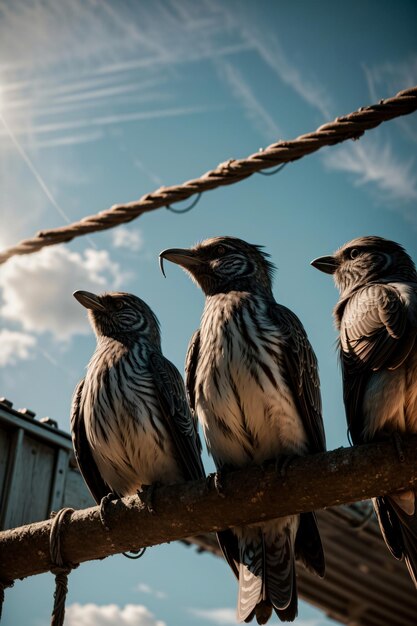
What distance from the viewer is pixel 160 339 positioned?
6.50m

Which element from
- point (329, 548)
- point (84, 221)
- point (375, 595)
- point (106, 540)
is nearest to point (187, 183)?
point (84, 221)

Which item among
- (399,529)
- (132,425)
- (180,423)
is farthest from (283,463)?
(132,425)

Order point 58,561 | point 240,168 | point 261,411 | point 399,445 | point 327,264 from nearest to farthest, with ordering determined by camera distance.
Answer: point 399,445
point 240,168
point 58,561
point 261,411
point 327,264

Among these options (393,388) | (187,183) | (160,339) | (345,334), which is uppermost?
(160,339)

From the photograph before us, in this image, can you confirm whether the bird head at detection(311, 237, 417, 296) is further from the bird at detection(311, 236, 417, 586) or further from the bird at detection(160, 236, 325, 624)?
the bird at detection(160, 236, 325, 624)

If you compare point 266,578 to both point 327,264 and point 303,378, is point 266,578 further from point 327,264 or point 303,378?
point 327,264

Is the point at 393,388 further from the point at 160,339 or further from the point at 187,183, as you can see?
the point at 160,339

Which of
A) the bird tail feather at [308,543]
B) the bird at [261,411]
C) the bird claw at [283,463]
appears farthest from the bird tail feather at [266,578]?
the bird claw at [283,463]

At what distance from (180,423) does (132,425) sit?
30cm

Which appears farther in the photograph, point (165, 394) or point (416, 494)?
point (165, 394)

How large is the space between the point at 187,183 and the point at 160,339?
2.09 metres

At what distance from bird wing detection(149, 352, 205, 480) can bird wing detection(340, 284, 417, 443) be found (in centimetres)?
115

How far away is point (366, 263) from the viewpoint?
5512 mm

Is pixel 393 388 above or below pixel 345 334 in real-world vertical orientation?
below
